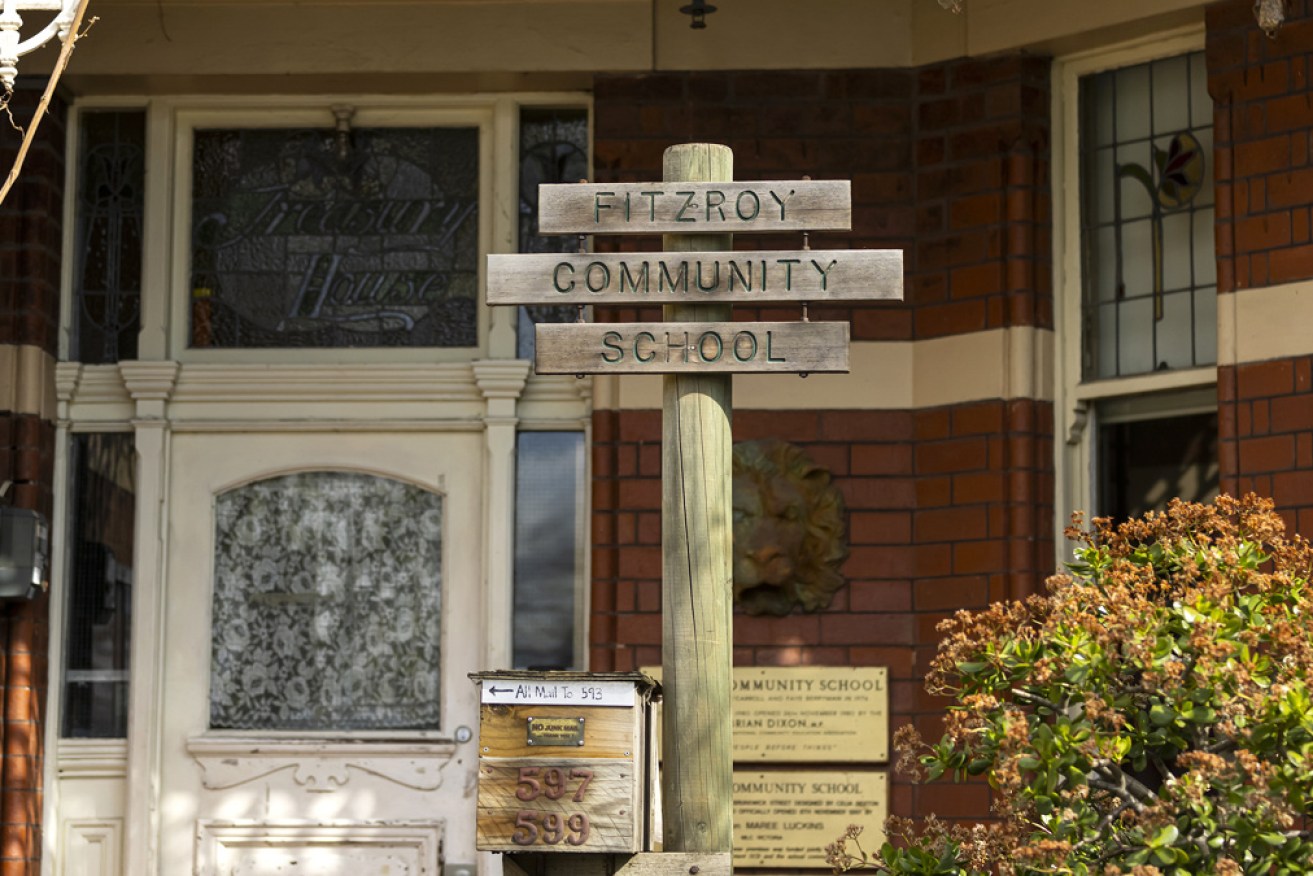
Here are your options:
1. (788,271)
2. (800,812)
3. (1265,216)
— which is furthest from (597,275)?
(800,812)

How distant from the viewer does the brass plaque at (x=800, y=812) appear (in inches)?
275

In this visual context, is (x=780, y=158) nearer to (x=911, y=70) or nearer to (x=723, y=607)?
(x=911, y=70)

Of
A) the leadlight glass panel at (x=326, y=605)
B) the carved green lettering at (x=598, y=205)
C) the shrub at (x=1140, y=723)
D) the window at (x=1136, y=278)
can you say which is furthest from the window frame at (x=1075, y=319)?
the carved green lettering at (x=598, y=205)

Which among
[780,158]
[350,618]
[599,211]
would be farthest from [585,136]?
[599,211]

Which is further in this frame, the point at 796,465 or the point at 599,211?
the point at 796,465

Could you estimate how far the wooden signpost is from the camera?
4809 millimetres

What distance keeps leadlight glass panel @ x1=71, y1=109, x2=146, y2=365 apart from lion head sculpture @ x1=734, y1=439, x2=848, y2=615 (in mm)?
2393

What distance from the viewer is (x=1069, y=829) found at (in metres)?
4.35

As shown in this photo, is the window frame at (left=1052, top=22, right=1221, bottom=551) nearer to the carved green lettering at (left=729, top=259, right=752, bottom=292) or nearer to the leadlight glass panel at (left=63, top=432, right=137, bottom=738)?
the carved green lettering at (left=729, top=259, right=752, bottom=292)

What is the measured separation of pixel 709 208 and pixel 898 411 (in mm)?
2489

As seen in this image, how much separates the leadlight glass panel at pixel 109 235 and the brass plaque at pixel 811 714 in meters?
2.66

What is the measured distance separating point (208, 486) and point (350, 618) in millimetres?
725

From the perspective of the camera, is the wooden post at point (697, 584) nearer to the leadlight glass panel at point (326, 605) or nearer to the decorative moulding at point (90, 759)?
the leadlight glass panel at point (326, 605)

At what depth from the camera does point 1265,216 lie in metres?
6.47
